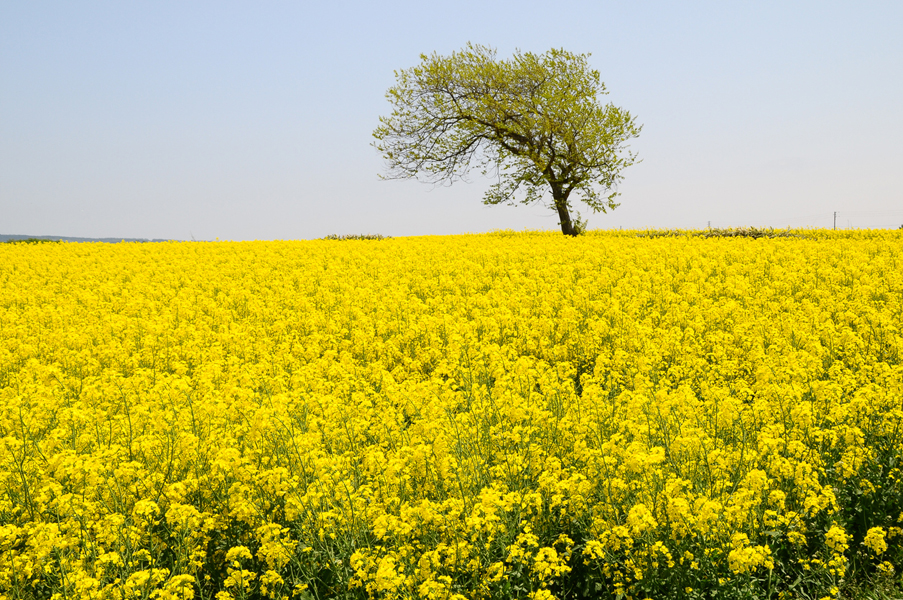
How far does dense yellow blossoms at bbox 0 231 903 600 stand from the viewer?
Result: 419 centimetres

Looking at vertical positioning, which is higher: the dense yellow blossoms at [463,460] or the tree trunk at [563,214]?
the tree trunk at [563,214]

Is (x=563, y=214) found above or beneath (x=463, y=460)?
above

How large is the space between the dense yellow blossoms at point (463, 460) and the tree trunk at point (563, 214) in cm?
2290

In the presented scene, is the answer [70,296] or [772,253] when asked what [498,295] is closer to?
[772,253]

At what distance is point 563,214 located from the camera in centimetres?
3400

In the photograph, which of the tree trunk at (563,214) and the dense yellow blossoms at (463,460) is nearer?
the dense yellow blossoms at (463,460)

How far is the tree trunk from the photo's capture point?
111 feet

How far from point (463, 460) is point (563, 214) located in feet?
99.2

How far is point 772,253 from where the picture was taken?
674 inches

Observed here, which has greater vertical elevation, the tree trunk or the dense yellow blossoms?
the tree trunk

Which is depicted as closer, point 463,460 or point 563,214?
point 463,460

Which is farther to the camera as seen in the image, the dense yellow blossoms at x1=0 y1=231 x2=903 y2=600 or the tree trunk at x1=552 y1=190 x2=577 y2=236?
the tree trunk at x1=552 y1=190 x2=577 y2=236

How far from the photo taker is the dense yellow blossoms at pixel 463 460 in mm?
4191

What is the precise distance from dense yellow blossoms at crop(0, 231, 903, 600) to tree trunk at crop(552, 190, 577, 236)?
22.9m
